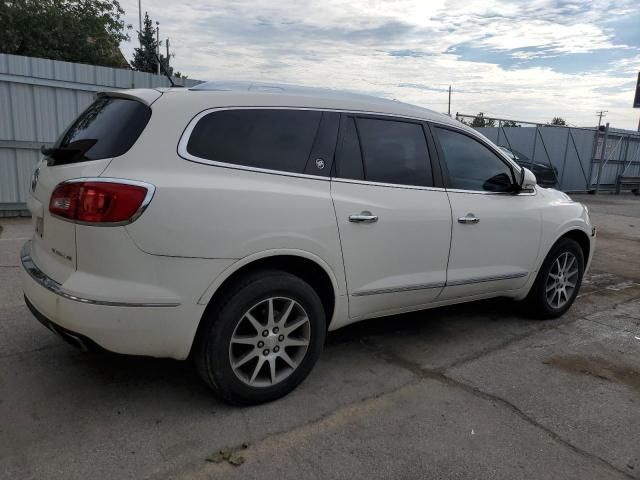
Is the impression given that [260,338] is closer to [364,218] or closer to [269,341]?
[269,341]

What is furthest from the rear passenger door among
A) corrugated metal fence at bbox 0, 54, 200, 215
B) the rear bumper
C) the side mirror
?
corrugated metal fence at bbox 0, 54, 200, 215

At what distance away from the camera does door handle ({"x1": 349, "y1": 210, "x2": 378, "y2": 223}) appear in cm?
319

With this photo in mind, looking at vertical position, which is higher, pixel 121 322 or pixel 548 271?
pixel 121 322

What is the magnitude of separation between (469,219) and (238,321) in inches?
74.4

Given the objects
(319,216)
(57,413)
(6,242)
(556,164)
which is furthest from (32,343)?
(556,164)

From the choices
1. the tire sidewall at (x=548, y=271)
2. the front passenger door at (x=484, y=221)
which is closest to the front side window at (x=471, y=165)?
the front passenger door at (x=484, y=221)

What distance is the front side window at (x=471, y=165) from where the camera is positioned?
3.87 m

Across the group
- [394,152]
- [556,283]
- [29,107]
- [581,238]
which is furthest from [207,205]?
[29,107]

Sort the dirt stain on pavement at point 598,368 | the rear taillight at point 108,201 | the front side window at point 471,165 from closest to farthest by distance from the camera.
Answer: the rear taillight at point 108,201 → the dirt stain on pavement at point 598,368 → the front side window at point 471,165

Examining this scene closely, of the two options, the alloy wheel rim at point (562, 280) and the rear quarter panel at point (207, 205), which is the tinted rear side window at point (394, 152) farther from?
the alloy wheel rim at point (562, 280)

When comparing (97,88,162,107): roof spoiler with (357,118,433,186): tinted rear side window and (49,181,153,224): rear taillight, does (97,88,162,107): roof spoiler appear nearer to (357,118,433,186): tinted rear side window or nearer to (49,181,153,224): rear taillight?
(49,181,153,224): rear taillight

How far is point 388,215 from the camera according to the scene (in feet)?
11.0

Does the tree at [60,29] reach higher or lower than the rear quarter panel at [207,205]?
higher

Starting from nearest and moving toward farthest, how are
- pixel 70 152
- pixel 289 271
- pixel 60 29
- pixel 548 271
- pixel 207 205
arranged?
pixel 207 205, pixel 70 152, pixel 289 271, pixel 548 271, pixel 60 29
